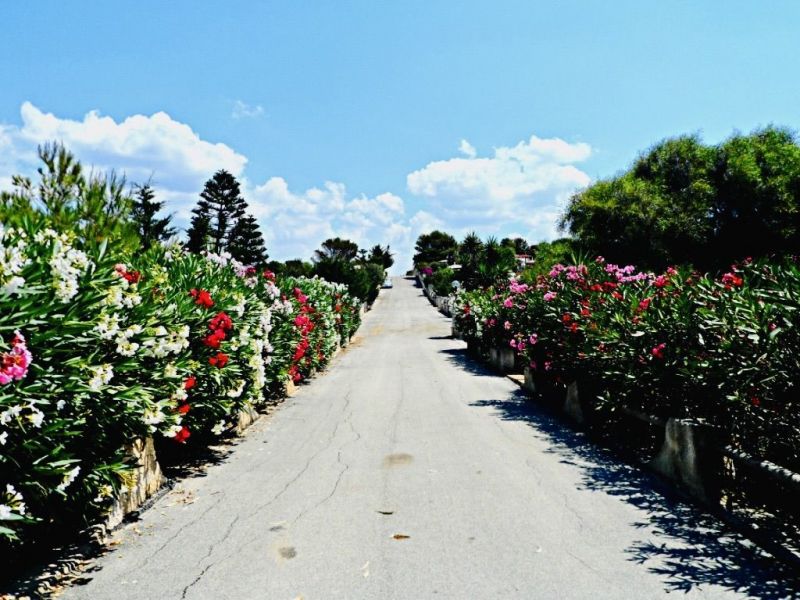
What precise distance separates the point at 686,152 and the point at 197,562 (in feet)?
161

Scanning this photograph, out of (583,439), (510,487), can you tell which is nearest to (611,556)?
(510,487)

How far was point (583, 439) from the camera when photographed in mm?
8664

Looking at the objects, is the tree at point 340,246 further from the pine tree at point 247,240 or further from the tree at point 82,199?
the tree at point 82,199

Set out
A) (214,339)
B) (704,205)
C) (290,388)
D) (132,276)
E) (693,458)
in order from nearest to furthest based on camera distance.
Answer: (132,276)
(693,458)
(214,339)
(290,388)
(704,205)

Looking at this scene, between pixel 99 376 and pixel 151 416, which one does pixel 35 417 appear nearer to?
pixel 99 376

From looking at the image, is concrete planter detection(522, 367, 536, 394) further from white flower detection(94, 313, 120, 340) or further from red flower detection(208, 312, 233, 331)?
white flower detection(94, 313, 120, 340)

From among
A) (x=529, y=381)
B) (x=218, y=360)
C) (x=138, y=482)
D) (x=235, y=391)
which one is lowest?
(x=138, y=482)

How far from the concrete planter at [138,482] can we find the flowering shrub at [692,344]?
564 centimetres

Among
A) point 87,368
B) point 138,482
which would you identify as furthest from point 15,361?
point 138,482

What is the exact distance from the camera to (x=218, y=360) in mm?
7000

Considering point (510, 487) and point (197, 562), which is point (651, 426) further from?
point (197, 562)

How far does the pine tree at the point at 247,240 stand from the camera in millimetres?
75500

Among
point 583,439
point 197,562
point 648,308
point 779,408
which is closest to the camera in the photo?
point 197,562

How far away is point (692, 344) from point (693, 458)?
1237 millimetres
